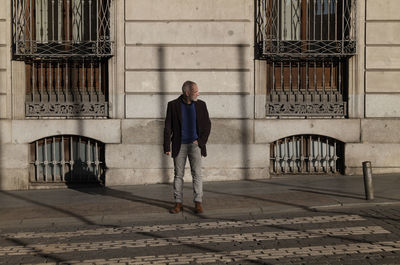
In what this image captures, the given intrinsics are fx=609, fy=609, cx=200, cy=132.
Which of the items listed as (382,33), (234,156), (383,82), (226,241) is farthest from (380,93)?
(226,241)

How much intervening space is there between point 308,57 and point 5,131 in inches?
252

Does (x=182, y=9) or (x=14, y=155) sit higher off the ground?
(x=182, y=9)

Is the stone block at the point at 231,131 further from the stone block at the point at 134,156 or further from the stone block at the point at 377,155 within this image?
the stone block at the point at 377,155

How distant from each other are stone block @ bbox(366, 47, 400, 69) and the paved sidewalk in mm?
2288

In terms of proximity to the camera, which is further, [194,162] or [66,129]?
[66,129]

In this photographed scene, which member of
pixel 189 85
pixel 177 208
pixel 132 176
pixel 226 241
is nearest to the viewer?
pixel 226 241

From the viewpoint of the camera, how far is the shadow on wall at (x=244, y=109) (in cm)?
1245

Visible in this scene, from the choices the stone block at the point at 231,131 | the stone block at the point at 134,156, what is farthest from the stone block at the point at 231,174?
the stone block at the point at 134,156

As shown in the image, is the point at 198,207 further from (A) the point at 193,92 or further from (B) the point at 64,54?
(B) the point at 64,54

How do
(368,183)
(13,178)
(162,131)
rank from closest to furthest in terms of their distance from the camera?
(368,183), (13,178), (162,131)

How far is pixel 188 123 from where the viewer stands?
28.8 feet

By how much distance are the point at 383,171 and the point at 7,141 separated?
7.74 meters

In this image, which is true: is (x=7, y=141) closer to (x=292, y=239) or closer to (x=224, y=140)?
(x=224, y=140)

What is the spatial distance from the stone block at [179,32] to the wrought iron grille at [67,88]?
935 millimetres
